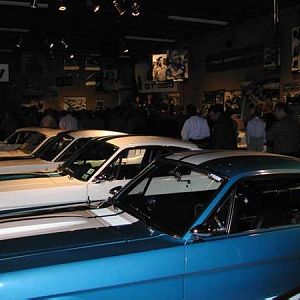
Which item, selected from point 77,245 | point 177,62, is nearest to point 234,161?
point 77,245

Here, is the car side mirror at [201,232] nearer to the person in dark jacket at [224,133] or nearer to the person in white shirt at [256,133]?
the person in dark jacket at [224,133]

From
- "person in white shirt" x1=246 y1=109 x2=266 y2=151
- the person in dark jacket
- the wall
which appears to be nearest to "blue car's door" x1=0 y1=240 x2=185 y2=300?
the person in dark jacket

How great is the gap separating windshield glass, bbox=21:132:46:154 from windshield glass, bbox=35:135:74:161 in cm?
85

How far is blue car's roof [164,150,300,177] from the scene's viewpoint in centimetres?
365

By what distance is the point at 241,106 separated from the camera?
1597cm

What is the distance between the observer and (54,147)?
8.76 metres

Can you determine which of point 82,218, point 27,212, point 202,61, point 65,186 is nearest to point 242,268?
point 82,218

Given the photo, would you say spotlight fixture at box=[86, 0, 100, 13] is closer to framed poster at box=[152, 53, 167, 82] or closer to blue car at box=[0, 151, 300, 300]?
framed poster at box=[152, 53, 167, 82]

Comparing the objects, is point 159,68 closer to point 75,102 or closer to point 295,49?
point 295,49

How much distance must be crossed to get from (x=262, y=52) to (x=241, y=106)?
71.3 inches

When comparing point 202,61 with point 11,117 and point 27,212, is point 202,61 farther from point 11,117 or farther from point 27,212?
point 27,212

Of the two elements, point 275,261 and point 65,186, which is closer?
point 275,261

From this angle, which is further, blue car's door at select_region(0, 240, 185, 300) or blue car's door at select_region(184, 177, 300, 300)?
blue car's door at select_region(184, 177, 300, 300)

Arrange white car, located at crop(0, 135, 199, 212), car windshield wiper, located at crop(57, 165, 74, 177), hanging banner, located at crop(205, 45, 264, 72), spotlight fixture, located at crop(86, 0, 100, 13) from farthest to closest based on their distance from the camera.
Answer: hanging banner, located at crop(205, 45, 264, 72), spotlight fixture, located at crop(86, 0, 100, 13), car windshield wiper, located at crop(57, 165, 74, 177), white car, located at crop(0, 135, 199, 212)
